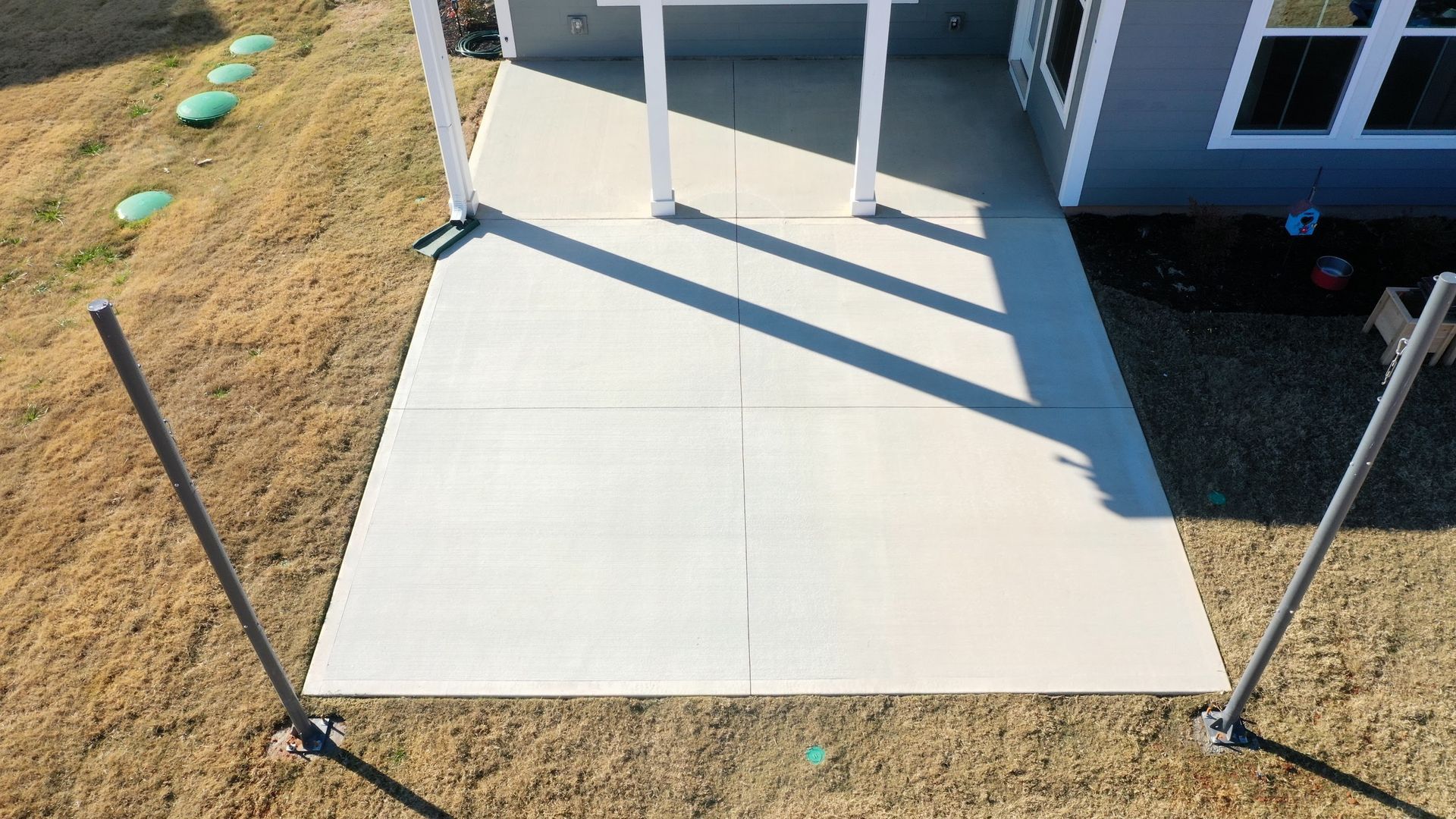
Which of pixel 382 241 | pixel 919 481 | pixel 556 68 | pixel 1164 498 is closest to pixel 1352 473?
pixel 1164 498

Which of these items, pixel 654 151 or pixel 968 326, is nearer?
pixel 968 326

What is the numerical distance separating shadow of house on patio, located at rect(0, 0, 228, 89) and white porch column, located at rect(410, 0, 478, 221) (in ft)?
19.9

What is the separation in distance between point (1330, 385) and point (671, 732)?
5622 millimetres

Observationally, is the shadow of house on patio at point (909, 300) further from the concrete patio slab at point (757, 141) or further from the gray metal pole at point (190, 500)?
the gray metal pole at point (190, 500)

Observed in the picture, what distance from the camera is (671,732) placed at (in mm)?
5777

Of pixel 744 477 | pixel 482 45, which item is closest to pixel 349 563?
pixel 744 477

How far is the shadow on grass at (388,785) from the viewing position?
5.49m

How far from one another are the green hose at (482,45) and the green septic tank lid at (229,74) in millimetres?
2454

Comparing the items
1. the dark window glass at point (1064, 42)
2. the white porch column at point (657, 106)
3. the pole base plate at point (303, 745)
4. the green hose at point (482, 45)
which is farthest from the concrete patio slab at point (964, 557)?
the green hose at point (482, 45)

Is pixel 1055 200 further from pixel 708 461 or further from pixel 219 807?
pixel 219 807

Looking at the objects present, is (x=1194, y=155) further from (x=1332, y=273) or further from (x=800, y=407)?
(x=800, y=407)

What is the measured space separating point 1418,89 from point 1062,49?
3012 millimetres

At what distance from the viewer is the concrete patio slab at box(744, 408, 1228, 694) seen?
20.0 feet

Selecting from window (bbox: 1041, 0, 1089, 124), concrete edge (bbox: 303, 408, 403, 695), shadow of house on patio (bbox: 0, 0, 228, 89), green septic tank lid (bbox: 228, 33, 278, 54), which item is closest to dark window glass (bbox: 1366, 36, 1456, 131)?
window (bbox: 1041, 0, 1089, 124)
